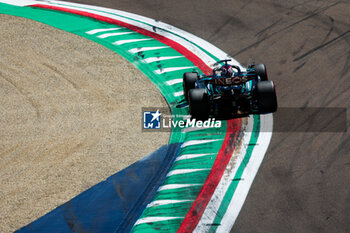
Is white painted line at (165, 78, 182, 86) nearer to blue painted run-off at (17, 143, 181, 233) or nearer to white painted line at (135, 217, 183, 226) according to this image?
blue painted run-off at (17, 143, 181, 233)

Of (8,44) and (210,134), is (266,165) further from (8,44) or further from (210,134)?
(8,44)

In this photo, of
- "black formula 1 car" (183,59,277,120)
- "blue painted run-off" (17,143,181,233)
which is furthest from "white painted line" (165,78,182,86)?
"blue painted run-off" (17,143,181,233)

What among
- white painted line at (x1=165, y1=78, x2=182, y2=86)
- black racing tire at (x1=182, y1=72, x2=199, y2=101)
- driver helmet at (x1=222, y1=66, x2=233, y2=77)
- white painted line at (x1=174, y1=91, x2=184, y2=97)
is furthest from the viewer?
white painted line at (x1=165, y1=78, x2=182, y2=86)

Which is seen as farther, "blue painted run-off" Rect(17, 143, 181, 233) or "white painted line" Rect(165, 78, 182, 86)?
"white painted line" Rect(165, 78, 182, 86)

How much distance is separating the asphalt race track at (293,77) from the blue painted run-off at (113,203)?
2.48m

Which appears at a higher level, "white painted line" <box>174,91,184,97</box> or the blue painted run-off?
"white painted line" <box>174,91,184,97</box>

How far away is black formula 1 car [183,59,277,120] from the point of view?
1422 centimetres

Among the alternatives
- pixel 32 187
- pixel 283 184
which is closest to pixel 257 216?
pixel 283 184

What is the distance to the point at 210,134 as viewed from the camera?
47.1 ft

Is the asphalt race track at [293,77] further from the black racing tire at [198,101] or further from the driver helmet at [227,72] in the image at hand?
the black racing tire at [198,101]

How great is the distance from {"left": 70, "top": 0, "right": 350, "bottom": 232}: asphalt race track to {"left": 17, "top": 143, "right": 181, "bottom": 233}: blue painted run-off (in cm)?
248

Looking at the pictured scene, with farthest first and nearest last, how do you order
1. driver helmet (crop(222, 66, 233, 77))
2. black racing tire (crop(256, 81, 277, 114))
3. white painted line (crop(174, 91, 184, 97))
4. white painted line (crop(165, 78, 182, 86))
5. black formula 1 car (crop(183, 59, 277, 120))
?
white painted line (crop(165, 78, 182, 86)), white painted line (crop(174, 91, 184, 97)), driver helmet (crop(222, 66, 233, 77)), black formula 1 car (crop(183, 59, 277, 120)), black racing tire (crop(256, 81, 277, 114))

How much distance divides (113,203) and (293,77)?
8.17 m

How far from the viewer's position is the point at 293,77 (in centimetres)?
1694
